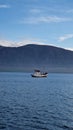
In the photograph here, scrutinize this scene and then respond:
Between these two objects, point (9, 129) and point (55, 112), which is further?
point (55, 112)

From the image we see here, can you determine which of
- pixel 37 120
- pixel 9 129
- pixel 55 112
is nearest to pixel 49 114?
pixel 55 112

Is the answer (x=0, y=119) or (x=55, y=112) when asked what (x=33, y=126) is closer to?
(x=0, y=119)

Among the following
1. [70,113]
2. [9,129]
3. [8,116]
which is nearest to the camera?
[9,129]

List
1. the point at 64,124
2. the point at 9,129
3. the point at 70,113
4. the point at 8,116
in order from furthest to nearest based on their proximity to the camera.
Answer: the point at 70,113
the point at 8,116
the point at 64,124
the point at 9,129

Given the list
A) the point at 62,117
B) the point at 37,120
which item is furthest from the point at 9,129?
the point at 62,117

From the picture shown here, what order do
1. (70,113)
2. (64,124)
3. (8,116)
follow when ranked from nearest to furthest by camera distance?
(64,124) < (8,116) < (70,113)

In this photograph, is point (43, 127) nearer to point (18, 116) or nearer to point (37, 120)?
point (37, 120)

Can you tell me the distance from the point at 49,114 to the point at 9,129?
11789mm

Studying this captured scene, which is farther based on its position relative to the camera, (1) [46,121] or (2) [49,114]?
(2) [49,114]

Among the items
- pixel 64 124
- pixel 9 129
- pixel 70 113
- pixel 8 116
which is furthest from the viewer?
pixel 70 113

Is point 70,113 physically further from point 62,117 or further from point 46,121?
point 46,121

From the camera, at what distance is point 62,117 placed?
44.4 metres

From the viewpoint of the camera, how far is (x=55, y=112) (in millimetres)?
→ 48938

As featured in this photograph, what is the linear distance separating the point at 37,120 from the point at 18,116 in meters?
3.78
